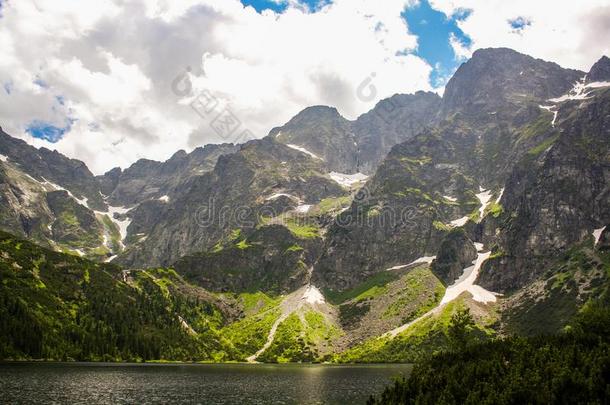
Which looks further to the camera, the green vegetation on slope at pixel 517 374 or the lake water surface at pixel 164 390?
the lake water surface at pixel 164 390

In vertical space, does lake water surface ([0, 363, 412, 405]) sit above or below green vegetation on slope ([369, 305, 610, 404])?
below

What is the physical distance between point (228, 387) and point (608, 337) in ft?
281

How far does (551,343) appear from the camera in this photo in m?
60.3

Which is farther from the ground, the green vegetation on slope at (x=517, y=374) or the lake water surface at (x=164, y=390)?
the green vegetation on slope at (x=517, y=374)

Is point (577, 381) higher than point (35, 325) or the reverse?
the reverse

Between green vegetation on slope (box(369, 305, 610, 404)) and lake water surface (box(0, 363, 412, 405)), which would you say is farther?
lake water surface (box(0, 363, 412, 405))

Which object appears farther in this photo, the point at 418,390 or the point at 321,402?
the point at 321,402

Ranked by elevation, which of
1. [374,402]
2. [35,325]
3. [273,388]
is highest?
[35,325]

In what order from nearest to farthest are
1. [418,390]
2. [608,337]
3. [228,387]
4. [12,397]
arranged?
1. [418,390]
2. [608,337]
3. [12,397]
4. [228,387]

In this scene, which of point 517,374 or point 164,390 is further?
point 164,390

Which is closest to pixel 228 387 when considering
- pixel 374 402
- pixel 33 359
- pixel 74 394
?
pixel 74 394

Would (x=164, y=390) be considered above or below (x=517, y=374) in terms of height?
below

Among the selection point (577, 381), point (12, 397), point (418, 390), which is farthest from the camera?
point (12, 397)

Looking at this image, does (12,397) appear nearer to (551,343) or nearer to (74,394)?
(74,394)
